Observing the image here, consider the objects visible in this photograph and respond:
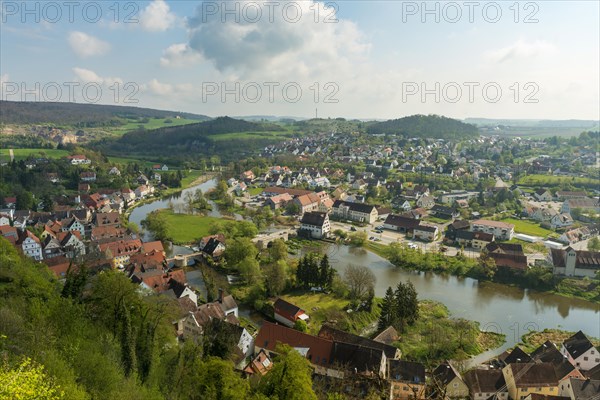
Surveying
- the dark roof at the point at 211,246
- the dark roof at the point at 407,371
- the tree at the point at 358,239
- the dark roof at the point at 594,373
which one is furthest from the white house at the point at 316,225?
the dark roof at the point at 594,373

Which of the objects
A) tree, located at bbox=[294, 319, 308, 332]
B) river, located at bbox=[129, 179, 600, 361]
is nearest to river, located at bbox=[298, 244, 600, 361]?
river, located at bbox=[129, 179, 600, 361]

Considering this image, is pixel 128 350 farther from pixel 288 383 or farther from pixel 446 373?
pixel 446 373

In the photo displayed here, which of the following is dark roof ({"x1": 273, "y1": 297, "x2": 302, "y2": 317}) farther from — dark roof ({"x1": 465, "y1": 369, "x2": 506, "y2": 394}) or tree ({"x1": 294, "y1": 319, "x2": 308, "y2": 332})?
dark roof ({"x1": 465, "y1": 369, "x2": 506, "y2": 394})

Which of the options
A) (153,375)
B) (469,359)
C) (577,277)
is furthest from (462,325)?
(153,375)

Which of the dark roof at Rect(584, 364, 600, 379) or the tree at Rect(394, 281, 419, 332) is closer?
the dark roof at Rect(584, 364, 600, 379)

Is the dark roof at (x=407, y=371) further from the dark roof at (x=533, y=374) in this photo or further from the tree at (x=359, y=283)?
the tree at (x=359, y=283)

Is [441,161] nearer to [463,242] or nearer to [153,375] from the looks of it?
[463,242]

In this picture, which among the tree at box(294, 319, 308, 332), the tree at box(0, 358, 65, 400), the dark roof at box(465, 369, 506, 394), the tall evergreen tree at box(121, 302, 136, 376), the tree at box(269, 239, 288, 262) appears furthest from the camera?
the tree at box(269, 239, 288, 262)
